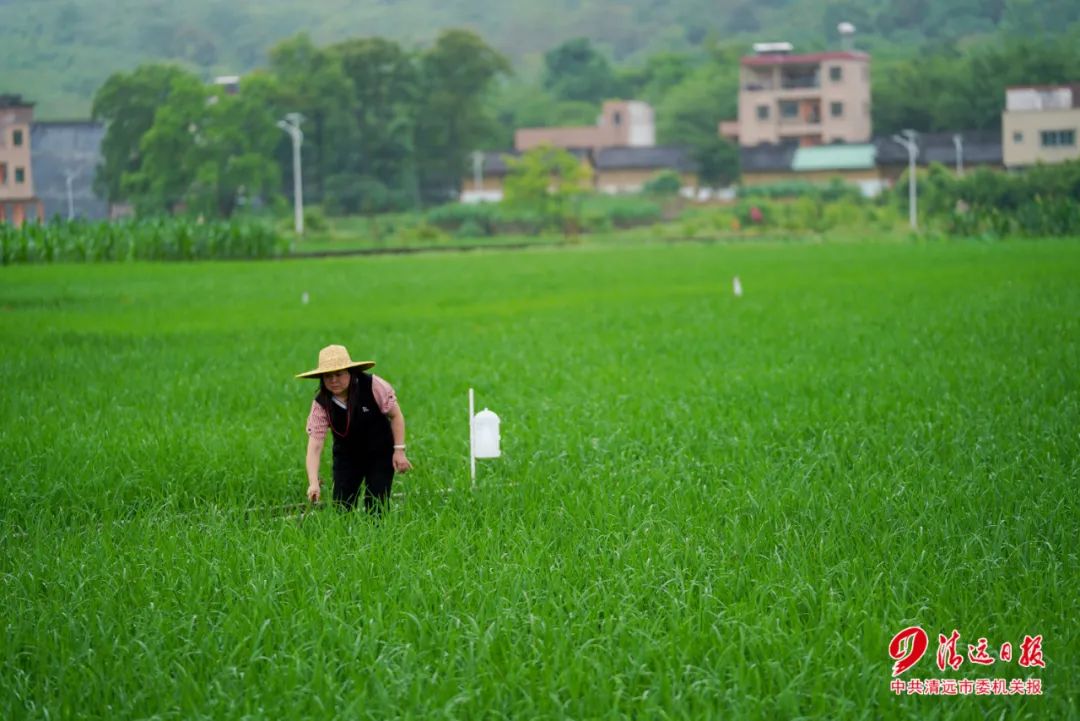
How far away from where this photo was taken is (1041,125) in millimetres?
73375

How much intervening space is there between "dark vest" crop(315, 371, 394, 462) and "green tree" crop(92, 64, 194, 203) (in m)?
62.9

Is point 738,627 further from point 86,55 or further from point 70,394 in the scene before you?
point 86,55

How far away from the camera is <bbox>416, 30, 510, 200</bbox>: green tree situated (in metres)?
80.8

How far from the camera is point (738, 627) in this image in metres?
5.05

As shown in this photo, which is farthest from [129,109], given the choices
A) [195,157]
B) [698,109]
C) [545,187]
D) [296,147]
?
[698,109]

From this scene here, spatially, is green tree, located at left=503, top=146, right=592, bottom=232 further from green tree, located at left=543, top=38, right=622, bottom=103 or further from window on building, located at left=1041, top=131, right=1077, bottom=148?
green tree, located at left=543, top=38, right=622, bottom=103

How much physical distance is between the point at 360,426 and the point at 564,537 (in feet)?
3.48

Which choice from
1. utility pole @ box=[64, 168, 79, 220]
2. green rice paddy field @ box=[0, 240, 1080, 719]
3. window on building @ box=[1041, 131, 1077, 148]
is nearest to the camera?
green rice paddy field @ box=[0, 240, 1080, 719]

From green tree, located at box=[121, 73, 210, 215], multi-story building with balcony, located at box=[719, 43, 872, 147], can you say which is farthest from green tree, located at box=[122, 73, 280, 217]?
multi-story building with balcony, located at box=[719, 43, 872, 147]

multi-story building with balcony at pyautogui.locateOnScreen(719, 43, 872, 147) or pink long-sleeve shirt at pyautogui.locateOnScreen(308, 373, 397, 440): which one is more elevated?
multi-story building with balcony at pyautogui.locateOnScreen(719, 43, 872, 147)

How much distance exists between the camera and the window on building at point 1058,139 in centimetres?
7288

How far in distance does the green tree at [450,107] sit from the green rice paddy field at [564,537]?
6608cm

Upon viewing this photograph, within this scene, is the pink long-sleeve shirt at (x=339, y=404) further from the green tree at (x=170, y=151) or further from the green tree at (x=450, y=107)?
the green tree at (x=450, y=107)

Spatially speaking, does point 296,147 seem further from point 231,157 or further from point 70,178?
point 70,178
